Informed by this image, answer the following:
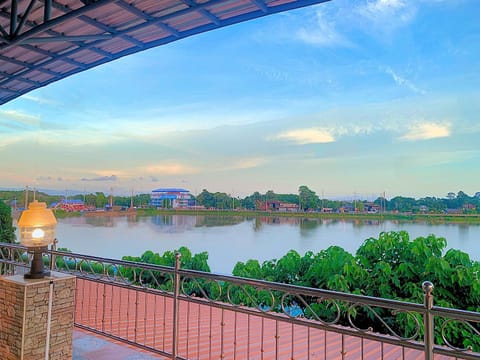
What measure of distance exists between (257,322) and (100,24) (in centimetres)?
520

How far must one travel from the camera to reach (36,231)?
2.72 meters

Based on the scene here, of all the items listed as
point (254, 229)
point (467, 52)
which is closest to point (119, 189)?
point (254, 229)

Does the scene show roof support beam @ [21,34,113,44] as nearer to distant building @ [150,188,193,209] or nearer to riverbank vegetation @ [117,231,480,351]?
riverbank vegetation @ [117,231,480,351]

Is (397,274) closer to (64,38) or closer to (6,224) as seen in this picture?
(64,38)

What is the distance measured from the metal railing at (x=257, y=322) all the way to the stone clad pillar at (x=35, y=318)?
548mm

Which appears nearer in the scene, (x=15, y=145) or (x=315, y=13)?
(x=15, y=145)

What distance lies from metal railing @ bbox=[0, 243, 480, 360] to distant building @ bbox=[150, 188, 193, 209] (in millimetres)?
3755

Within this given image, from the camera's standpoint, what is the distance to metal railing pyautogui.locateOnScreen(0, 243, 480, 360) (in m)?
1.88

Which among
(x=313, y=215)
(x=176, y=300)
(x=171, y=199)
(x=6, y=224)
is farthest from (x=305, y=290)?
(x=6, y=224)

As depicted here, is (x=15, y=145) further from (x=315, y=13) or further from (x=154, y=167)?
(x=315, y=13)

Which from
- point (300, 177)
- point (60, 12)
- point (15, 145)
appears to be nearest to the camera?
point (60, 12)

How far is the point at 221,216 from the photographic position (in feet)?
37.4

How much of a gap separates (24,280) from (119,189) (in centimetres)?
1039

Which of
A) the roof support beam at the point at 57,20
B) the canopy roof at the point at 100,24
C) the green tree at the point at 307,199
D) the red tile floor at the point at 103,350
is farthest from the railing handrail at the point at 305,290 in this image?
the green tree at the point at 307,199
